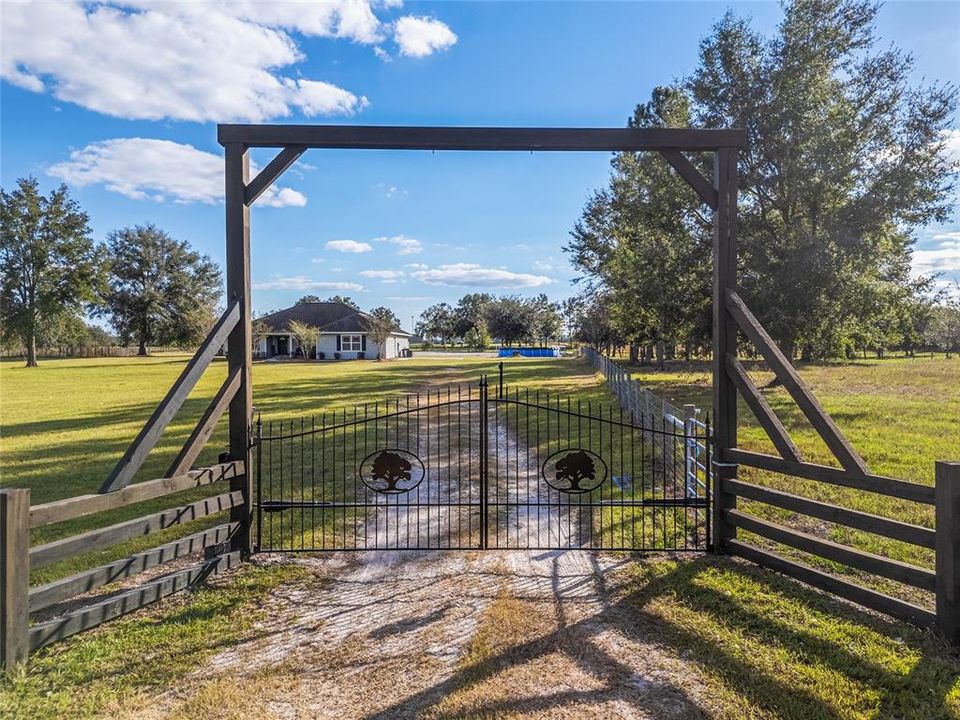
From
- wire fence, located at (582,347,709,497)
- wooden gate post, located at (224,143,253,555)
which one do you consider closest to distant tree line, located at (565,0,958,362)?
wire fence, located at (582,347,709,497)

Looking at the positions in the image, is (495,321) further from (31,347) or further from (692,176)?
(692,176)

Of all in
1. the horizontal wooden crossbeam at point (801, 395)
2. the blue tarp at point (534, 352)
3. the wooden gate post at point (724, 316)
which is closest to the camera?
the horizontal wooden crossbeam at point (801, 395)

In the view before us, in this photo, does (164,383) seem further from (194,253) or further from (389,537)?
(194,253)

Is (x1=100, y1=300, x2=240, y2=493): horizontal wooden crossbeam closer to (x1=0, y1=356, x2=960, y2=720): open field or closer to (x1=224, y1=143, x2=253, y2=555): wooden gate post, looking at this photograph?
(x1=224, y1=143, x2=253, y2=555): wooden gate post

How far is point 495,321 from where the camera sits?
78.4 metres

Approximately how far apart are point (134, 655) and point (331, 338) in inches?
1977

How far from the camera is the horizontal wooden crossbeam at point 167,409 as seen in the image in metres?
4.08

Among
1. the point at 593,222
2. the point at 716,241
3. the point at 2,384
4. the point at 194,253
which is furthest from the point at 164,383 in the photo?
the point at 194,253

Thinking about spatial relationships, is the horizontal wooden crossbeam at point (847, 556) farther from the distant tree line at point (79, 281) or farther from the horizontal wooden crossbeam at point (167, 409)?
the distant tree line at point (79, 281)

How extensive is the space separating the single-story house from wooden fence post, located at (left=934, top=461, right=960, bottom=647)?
162ft

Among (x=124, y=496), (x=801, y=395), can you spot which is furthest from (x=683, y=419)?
(x=124, y=496)

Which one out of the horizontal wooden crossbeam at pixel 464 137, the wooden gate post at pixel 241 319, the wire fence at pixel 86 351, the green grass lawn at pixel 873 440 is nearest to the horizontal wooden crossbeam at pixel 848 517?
the green grass lawn at pixel 873 440

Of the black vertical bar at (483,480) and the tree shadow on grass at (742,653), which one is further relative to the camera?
the black vertical bar at (483,480)

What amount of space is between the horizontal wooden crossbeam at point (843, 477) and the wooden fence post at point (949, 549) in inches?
4.2
